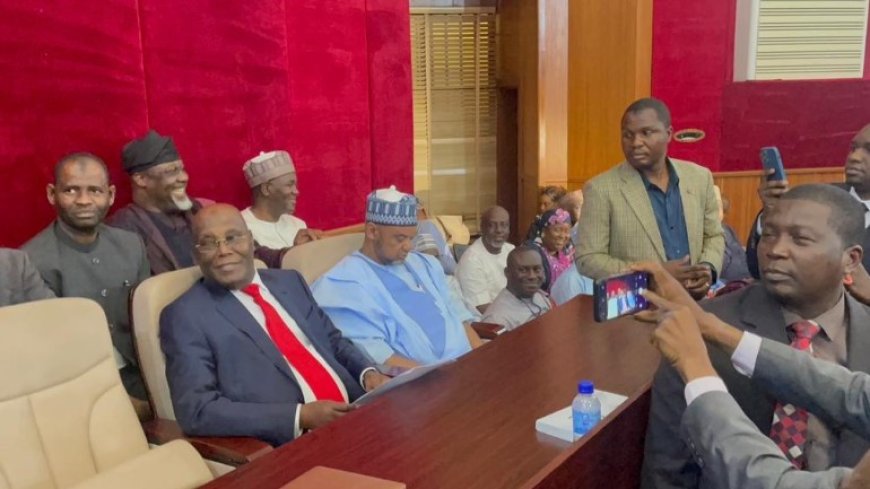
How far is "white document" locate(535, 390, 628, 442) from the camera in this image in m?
1.83

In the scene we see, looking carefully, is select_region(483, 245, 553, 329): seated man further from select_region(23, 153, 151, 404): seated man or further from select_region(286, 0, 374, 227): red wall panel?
select_region(23, 153, 151, 404): seated man

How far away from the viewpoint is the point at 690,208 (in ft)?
9.67

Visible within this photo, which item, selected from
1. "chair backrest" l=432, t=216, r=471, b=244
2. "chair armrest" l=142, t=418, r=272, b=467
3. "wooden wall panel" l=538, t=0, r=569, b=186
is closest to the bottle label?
"chair armrest" l=142, t=418, r=272, b=467

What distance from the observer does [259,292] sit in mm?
2652

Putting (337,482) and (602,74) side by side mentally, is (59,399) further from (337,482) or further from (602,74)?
(602,74)

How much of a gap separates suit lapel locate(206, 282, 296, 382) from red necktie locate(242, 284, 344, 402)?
0.05 m

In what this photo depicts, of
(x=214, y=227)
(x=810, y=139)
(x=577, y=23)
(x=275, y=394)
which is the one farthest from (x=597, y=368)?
(x=810, y=139)

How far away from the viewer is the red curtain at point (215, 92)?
287 cm

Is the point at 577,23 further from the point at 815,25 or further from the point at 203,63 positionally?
the point at 203,63

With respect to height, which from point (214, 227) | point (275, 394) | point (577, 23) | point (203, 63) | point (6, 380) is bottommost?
point (275, 394)

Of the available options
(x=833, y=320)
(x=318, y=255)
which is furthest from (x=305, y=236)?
(x=833, y=320)

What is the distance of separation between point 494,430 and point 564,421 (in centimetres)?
17

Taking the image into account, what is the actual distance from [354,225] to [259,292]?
2.34m

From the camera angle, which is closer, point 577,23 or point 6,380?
point 6,380
